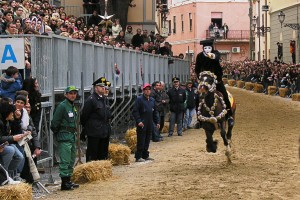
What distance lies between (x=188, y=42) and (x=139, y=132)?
87.5m

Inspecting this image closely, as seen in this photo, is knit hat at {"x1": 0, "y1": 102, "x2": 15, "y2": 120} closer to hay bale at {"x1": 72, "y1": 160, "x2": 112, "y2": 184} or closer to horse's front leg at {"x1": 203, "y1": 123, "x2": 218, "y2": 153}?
hay bale at {"x1": 72, "y1": 160, "x2": 112, "y2": 184}

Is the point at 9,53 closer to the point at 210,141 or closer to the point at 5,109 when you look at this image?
the point at 5,109

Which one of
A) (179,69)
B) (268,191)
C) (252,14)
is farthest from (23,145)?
(252,14)

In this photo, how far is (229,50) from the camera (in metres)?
111

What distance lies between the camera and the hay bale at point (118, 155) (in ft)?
70.4

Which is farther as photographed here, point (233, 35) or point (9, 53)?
point (233, 35)

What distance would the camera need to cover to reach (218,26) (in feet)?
363

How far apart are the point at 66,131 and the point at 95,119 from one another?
2186 mm

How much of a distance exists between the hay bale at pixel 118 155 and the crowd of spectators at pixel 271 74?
3440 centimetres

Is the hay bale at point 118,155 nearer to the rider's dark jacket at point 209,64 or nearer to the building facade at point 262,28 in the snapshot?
the rider's dark jacket at point 209,64

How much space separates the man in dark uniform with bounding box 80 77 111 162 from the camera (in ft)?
62.4

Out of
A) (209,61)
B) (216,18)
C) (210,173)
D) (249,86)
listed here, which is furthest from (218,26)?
(210,173)

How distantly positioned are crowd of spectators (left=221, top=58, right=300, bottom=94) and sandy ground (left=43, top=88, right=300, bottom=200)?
85.7ft

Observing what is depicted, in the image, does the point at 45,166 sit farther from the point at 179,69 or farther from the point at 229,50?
the point at 229,50
